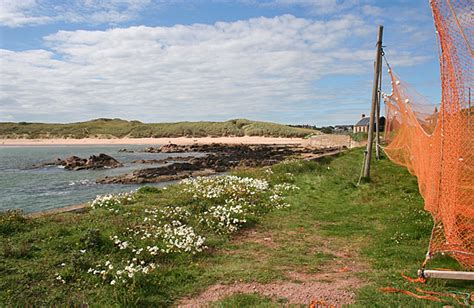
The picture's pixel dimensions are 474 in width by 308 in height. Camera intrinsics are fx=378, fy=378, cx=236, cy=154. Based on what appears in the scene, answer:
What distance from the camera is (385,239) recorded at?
832 cm

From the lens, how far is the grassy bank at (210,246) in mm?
5809

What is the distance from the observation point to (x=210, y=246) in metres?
8.17

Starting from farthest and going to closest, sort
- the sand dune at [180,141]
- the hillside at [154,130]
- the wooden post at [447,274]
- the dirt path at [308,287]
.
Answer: the hillside at [154,130]
the sand dune at [180,141]
the wooden post at [447,274]
the dirt path at [308,287]

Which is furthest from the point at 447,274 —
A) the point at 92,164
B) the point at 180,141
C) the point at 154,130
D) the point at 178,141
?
the point at 154,130

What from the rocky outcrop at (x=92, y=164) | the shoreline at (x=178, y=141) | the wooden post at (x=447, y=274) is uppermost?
the shoreline at (x=178, y=141)

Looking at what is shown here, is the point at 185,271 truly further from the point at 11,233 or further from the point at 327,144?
the point at 327,144

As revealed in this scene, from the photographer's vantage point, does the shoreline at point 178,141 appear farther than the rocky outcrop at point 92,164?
Yes

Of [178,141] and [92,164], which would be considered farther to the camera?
[178,141]

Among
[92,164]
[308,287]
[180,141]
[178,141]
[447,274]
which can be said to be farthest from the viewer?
[178,141]

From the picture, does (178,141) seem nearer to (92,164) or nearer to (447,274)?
(92,164)

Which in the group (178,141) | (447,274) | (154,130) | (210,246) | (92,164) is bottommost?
(92,164)

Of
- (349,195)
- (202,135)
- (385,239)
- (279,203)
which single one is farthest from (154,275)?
(202,135)

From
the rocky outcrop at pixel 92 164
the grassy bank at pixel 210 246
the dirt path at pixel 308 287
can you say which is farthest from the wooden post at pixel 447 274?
the rocky outcrop at pixel 92 164

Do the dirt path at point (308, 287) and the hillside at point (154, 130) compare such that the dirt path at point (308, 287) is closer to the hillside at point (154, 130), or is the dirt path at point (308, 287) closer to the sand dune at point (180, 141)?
the sand dune at point (180, 141)
